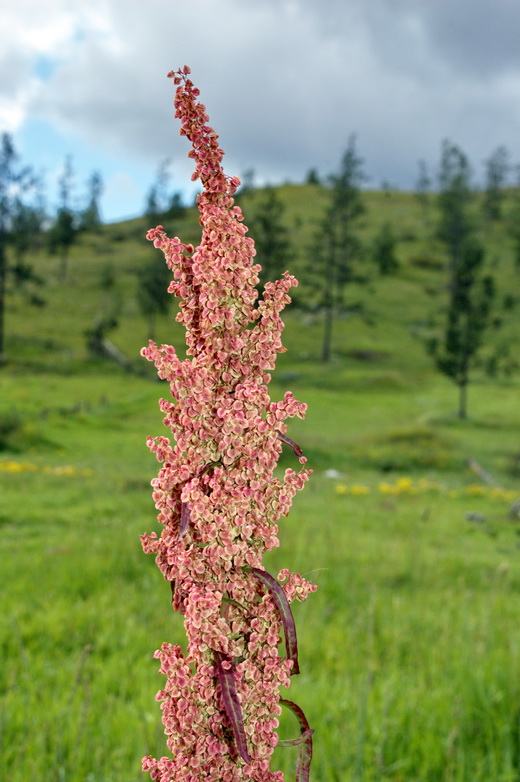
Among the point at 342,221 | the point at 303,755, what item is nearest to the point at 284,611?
the point at 303,755

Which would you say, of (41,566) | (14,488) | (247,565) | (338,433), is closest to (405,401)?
(338,433)

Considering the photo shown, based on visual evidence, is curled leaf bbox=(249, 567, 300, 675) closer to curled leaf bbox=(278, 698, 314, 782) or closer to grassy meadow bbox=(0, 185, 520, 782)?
curled leaf bbox=(278, 698, 314, 782)

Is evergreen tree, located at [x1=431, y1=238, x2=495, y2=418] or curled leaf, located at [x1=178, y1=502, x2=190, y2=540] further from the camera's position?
evergreen tree, located at [x1=431, y1=238, x2=495, y2=418]

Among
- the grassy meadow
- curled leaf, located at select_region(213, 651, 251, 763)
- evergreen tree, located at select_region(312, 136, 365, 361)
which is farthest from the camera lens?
evergreen tree, located at select_region(312, 136, 365, 361)

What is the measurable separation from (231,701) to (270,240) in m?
53.1

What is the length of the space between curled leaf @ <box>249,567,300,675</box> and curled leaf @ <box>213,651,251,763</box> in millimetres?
140

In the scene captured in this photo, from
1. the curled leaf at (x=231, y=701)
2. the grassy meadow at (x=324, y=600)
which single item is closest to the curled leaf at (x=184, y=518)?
the curled leaf at (x=231, y=701)

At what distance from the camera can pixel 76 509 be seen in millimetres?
13375

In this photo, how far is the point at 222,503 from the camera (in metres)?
1.48

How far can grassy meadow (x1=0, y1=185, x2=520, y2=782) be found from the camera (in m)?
4.52

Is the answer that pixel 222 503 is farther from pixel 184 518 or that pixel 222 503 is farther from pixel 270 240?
pixel 270 240

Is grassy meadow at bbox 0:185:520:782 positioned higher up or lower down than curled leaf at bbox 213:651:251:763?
lower down

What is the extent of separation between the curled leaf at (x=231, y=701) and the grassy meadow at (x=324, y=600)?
1712 millimetres

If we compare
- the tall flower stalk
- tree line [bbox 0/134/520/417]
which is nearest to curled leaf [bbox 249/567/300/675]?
the tall flower stalk
